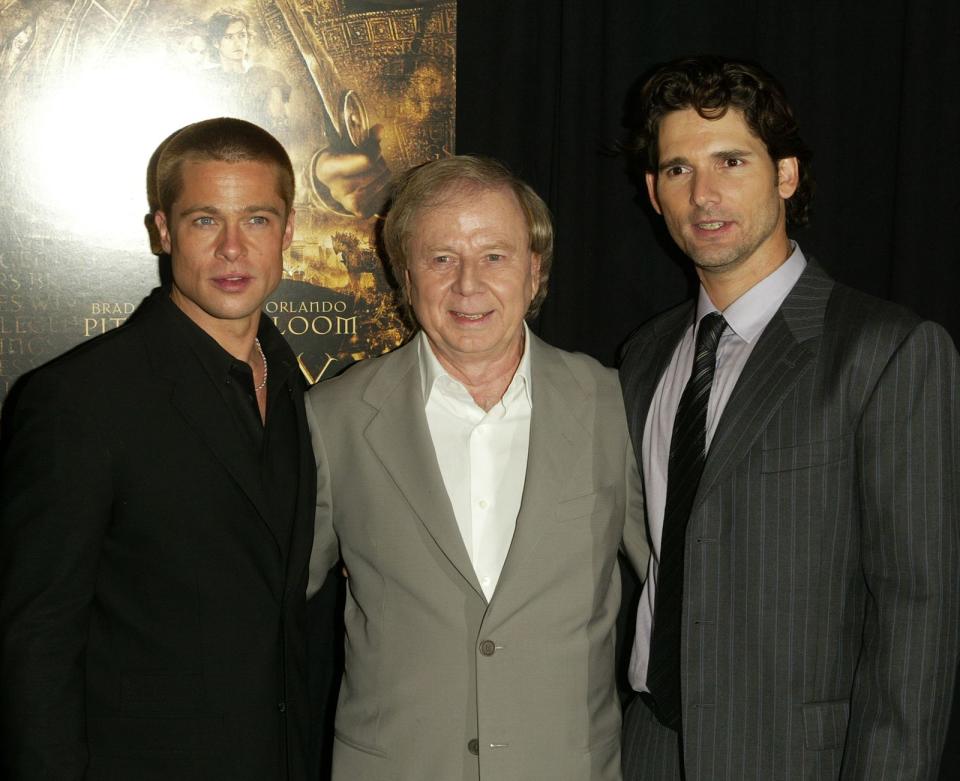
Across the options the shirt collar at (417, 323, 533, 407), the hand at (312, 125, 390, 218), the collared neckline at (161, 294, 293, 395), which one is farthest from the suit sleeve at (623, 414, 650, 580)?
the hand at (312, 125, 390, 218)

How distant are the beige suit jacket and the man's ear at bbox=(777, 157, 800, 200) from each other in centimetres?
61

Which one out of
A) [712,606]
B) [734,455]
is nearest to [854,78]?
[734,455]

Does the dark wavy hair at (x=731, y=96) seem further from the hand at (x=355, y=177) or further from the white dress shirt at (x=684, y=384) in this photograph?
the hand at (x=355, y=177)

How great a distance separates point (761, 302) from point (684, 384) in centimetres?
24

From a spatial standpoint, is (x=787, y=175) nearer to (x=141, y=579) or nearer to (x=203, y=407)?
(x=203, y=407)

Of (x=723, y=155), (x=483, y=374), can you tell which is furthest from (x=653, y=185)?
(x=483, y=374)

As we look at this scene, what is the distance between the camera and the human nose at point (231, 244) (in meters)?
1.87

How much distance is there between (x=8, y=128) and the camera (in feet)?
7.61

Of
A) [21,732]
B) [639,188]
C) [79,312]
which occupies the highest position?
[639,188]

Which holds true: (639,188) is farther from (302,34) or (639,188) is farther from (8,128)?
(8,128)

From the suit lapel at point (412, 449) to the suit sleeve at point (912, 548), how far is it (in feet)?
2.40

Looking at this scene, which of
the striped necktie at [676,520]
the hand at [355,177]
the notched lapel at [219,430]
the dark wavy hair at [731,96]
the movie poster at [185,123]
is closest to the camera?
the notched lapel at [219,430]

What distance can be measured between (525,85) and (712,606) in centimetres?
143

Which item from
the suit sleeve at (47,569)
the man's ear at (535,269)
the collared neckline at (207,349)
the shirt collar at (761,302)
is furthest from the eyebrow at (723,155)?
the suit sleeve at (47,569)
